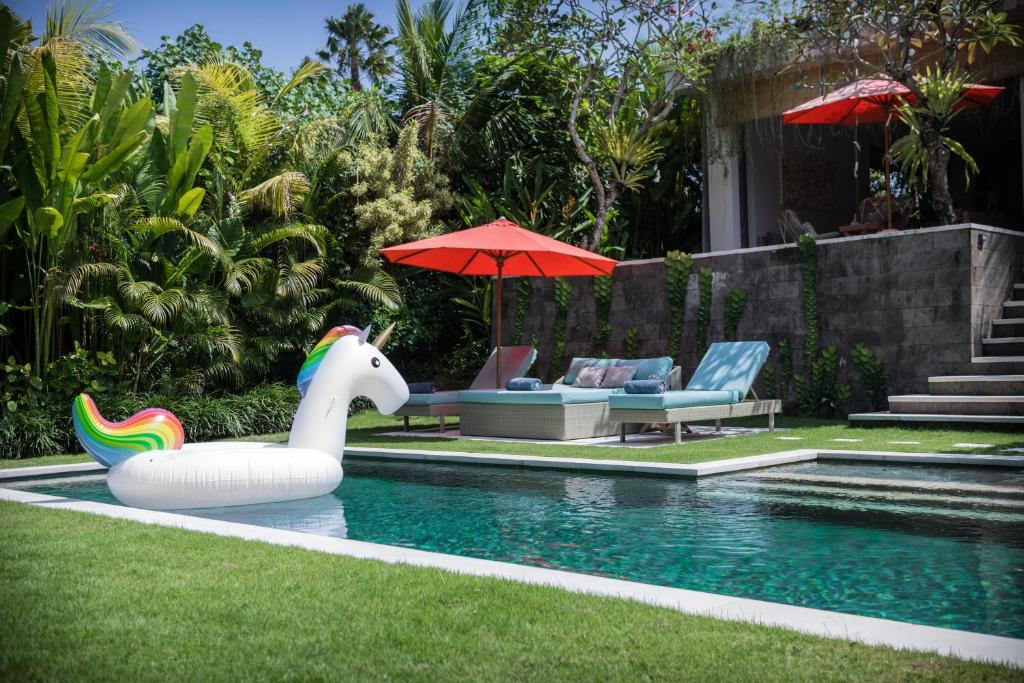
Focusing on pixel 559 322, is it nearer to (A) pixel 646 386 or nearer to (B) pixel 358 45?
(A) pixel 646 386

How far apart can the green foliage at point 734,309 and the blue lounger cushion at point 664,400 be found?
3.50 metres

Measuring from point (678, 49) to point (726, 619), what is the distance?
15207 millimetres

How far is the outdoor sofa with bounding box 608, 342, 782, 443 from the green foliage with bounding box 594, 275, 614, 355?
3.73 metres

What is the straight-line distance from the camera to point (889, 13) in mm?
13484

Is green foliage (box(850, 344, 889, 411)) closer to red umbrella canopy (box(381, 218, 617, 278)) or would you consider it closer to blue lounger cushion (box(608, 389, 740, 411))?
A: blue lounger cushion (box(608, 389, 740, 411))


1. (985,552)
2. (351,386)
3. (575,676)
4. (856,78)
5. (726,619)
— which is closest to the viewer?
(575,676)

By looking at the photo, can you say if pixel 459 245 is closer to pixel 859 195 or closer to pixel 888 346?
pixel 888 346

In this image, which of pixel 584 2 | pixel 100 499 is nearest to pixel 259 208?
pixel 584 2

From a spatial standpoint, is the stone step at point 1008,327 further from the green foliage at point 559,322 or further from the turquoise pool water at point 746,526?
the green foliage at point 559,322

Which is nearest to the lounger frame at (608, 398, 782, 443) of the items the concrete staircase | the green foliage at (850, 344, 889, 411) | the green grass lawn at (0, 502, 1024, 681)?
the concrete staircase

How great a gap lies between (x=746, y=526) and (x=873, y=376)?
7.83m

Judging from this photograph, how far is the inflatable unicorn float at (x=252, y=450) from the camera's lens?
7.18 m

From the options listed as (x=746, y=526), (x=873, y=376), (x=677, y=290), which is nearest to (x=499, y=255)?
(x=677, y=290)

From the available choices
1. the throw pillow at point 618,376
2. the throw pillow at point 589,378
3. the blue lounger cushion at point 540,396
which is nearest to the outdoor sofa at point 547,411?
the blue lounger cushion at point 540,396
